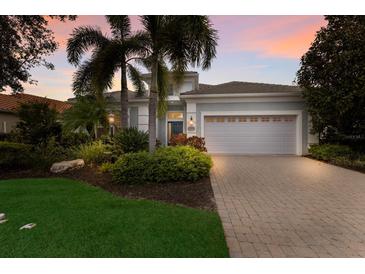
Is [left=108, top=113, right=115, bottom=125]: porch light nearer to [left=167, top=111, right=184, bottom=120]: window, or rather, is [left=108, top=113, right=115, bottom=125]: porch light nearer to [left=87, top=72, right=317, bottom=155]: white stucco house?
[left=167, top=111, right=184, bottom=120]: window

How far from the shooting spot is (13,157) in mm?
9102

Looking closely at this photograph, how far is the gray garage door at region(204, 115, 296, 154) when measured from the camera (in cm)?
1332

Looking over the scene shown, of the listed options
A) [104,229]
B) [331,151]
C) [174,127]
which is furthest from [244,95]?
[104,229]

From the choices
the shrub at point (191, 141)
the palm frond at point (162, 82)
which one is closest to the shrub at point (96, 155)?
the palm frond at point (162, 82)

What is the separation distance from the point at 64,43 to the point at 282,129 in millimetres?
12064

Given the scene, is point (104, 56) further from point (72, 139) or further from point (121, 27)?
point (72, 139)

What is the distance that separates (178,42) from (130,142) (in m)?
4.02

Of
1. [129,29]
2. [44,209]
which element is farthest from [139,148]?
[129,29]

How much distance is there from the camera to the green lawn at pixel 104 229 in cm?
293

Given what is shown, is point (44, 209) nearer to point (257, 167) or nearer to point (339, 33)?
point (257, 167)

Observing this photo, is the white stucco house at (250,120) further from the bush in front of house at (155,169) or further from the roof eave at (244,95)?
the bush in front of house at (155,169)

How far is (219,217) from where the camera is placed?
4.17 metres

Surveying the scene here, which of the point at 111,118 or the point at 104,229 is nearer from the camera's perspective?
the point at 104,229

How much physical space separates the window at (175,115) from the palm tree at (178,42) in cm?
698
